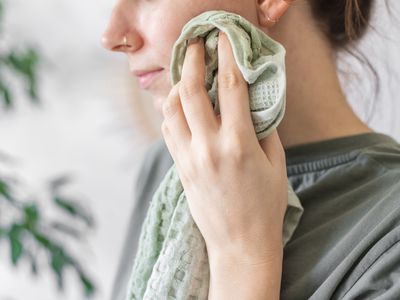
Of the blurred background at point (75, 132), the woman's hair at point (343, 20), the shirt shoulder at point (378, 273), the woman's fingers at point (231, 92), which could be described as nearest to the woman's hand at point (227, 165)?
the woman's fingers at point (231, 92)

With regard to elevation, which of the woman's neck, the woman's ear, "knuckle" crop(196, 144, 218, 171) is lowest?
the woman's neck

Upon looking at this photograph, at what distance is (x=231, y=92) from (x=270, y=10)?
18 cm

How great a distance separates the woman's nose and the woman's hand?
0.12 m

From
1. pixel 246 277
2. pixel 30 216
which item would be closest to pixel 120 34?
pixel 246 277

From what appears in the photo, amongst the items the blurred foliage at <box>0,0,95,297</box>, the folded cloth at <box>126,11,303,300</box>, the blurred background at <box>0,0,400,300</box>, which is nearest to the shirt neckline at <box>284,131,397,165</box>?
the folded cloth at <box>126,11,303,300</box>

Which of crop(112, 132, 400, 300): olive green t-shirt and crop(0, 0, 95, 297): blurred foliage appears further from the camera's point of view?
crop(0, 0, 95, 297): blurred foliage

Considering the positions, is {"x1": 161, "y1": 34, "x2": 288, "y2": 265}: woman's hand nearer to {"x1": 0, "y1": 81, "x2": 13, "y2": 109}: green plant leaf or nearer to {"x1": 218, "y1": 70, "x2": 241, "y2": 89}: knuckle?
{"x1": 218, "y1": 70, "x2": 241, "y2": 89}: knuckle

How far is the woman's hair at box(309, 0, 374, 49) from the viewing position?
1.04 m

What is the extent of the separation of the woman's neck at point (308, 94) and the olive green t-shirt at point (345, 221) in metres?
0.03

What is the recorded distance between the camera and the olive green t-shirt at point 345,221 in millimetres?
774

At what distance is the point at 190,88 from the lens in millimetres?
828

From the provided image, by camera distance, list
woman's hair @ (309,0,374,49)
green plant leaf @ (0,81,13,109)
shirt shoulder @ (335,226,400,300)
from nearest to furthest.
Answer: shirt shoulder @ (335,226,400,300) < woman's hair @ (309,0,374,49) < green plant leaf @ (0,81,13,109)

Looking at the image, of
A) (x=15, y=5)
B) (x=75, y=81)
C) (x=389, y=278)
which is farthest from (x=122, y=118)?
(x=389, y=278)

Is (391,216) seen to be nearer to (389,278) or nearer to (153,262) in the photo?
(389,278)
